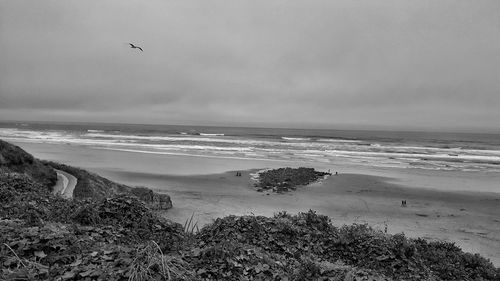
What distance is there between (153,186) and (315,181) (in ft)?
35.5

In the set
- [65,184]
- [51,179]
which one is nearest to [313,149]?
[65,184]

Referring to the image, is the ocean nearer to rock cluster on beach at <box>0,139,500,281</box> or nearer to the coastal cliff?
the coastal cliff

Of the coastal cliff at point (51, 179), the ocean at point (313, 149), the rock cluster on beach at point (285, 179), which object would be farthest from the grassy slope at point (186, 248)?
the ocean at point (313, 149)

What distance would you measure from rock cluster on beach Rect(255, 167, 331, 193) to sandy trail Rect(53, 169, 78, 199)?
9.73 metres

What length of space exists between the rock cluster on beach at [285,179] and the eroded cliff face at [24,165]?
419 inches

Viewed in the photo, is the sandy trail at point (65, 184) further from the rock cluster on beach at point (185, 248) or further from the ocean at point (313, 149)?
the ocean at point (313, 149)

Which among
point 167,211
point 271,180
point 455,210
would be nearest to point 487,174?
point 455,210

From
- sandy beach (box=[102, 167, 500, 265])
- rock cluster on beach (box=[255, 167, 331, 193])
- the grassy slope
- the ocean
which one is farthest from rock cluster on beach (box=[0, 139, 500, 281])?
the ocean

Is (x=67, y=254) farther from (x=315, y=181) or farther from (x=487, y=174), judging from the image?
(x=487, y=174)

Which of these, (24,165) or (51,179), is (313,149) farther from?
(24,165)

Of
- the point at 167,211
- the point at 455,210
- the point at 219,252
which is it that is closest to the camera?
the point at 219,252

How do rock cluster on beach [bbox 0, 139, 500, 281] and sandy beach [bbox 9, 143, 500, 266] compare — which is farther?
sandy beach [bbox 9, 143, 500, 266]

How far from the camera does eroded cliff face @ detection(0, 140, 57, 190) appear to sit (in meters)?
11.9

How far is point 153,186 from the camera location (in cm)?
1809
